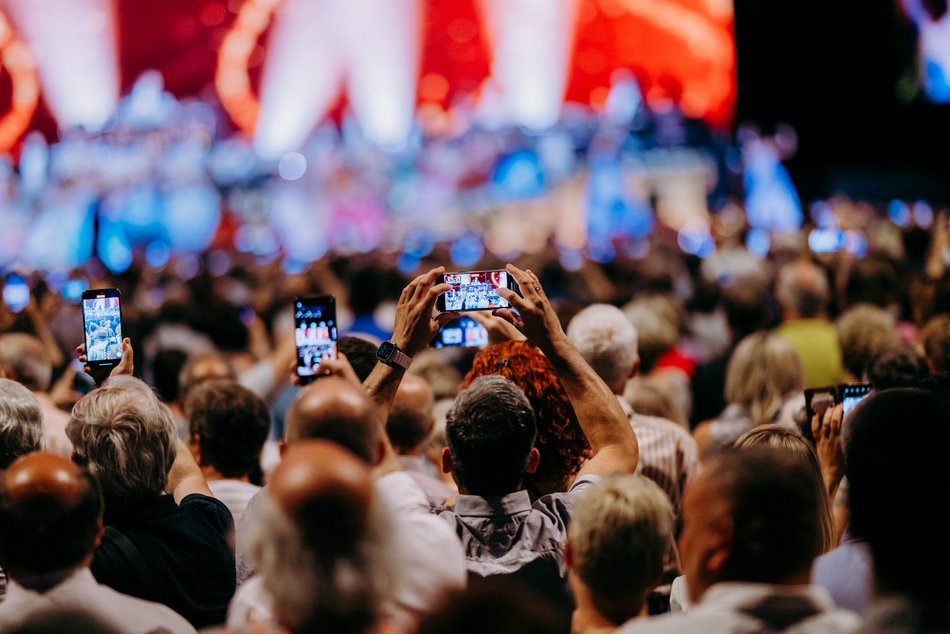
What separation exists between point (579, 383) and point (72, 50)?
58.8 ft

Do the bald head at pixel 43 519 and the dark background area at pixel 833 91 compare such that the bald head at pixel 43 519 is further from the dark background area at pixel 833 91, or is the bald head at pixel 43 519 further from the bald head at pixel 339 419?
the dark background area at pixel 833 91

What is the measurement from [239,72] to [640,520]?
1848 centimetres

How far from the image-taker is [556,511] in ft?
11.1

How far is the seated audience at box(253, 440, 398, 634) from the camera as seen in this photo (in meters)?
2.23

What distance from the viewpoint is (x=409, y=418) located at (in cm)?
470

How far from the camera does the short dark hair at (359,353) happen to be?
4316 millimetres

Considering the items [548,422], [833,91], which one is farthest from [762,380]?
[833,91]

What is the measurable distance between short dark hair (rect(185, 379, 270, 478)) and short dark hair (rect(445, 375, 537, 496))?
4.08 ft

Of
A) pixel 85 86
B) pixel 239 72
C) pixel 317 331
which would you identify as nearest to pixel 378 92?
pixel 239 72

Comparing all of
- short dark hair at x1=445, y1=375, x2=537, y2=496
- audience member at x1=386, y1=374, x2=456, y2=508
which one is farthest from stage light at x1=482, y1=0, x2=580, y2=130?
short dark hair at x1=445, y1=375, x2=537, y2=496

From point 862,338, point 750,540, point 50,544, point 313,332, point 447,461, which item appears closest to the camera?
point 750,540

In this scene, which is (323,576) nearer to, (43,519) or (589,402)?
(43,519)

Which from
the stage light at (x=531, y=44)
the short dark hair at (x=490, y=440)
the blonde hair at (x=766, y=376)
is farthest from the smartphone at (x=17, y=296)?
the stage light at (x=531, y=44)

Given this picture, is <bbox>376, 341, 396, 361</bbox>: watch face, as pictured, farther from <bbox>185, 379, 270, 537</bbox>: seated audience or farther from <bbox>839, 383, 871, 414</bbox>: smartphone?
<bbox>839, 383, 871, 414</bbox>: smartphone
